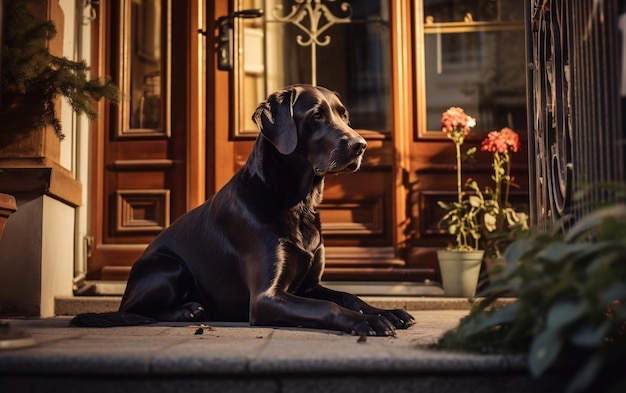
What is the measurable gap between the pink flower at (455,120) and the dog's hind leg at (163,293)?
6.24 feet

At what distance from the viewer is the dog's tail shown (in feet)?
10.2

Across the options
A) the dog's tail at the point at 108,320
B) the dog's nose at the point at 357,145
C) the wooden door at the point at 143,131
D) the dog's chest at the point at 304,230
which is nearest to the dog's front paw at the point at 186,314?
the dog's tail at the point at 108,320

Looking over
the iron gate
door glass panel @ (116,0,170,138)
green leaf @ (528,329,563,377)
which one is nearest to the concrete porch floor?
green leaf @ (528,329,563,377)

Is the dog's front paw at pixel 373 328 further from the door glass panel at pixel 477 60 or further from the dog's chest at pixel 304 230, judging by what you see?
the door glass panel at pixel 477 60

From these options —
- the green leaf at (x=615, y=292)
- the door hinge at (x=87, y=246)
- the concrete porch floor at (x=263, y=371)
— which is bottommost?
the concrete porch floor at (x=263, y=371)

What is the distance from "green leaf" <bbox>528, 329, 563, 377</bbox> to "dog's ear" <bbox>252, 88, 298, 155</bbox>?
1.57m

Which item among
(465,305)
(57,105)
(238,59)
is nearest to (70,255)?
(57,105)

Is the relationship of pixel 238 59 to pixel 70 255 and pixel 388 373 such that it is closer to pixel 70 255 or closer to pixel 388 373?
pixel 70 255

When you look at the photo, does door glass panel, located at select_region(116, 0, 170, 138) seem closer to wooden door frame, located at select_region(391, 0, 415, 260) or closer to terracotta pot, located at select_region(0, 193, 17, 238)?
wooden door frame, located at select_region(391, 0, 415, 260)

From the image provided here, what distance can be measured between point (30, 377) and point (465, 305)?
276 cm

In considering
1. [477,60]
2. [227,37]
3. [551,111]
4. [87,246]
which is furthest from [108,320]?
[477,60]

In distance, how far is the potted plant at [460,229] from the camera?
4.45 m

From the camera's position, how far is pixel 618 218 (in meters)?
1.85

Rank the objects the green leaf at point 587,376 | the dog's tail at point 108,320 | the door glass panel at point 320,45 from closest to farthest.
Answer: the green leaf at point 587,376, the dog's tail at point 108,320, the door glass panel at point 320,45
